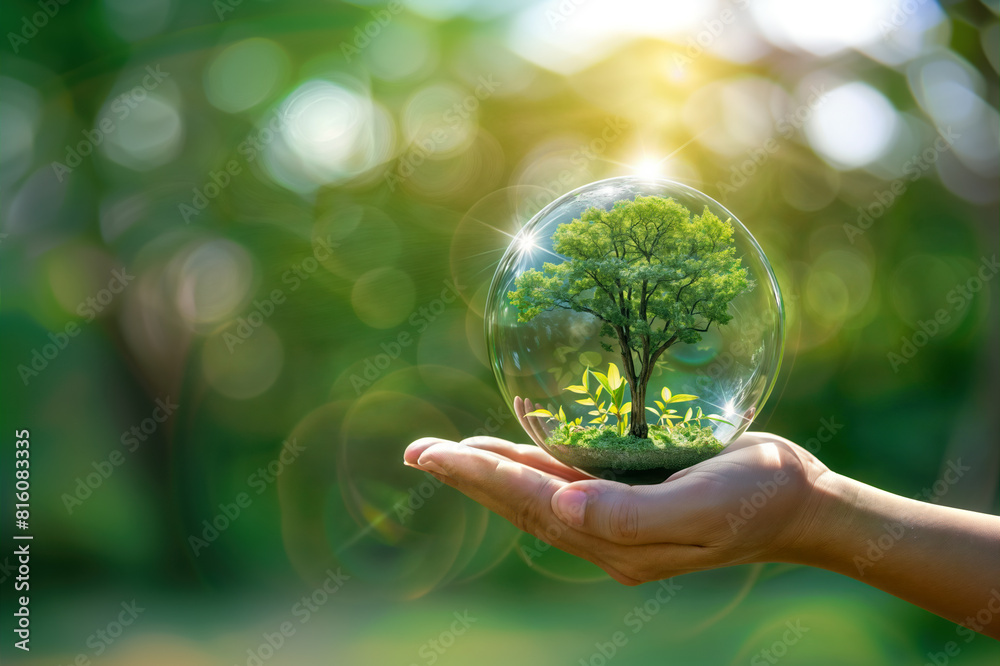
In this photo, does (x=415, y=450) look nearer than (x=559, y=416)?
No

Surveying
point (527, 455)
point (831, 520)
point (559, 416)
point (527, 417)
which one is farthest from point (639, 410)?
point (831, 520)

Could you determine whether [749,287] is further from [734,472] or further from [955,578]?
[955,578]

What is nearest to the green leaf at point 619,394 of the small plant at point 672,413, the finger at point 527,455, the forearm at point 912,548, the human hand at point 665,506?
the small plant at point 672,413

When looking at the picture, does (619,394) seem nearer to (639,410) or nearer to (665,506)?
(639,410)

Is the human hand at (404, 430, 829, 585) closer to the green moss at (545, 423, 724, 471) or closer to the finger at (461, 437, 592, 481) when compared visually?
the green moss at (545, 423, 724, 471)

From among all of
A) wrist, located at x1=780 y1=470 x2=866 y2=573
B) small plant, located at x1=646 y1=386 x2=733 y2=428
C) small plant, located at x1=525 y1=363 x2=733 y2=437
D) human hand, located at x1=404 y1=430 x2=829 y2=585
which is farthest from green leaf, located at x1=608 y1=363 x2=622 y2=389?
wrist, located at x1=780 y1=470 x2=866 y2=573

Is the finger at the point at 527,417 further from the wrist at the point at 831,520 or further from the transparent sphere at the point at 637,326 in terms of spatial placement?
the wrist at the point at 831,520
